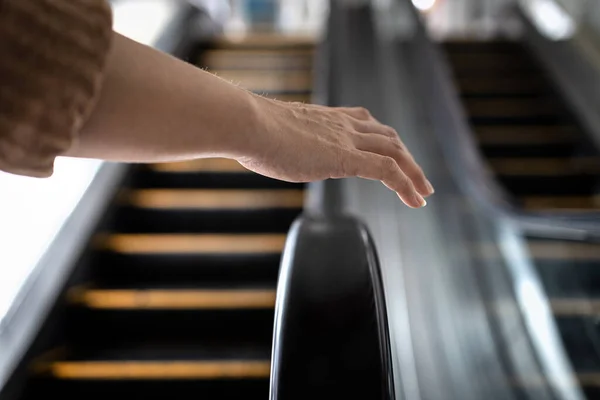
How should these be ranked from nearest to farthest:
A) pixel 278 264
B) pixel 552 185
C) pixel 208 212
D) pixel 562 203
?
pixel 278 264 < pixel 208 212 < pixel 562 203 < pixel 552 185

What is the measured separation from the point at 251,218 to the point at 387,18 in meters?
3.13

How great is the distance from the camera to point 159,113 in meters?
0.70

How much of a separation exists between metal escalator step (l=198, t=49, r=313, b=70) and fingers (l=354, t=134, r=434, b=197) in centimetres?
487

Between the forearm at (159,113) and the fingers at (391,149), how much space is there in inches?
7.4

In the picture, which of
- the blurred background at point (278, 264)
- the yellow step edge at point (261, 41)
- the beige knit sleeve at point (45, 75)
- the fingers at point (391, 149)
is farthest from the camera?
the yellow step edge at point (261, 41)

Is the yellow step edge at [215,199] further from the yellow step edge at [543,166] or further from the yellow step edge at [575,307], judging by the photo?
the yellow step edge at [543,166]

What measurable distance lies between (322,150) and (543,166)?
439cm

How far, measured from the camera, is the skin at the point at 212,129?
69 centimetres

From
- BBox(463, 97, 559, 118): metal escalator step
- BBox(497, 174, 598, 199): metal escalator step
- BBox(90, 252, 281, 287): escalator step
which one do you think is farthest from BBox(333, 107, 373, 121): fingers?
BBox(463, 97, 559, 118): metal escalator step

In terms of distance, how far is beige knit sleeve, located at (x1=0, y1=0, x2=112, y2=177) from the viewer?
60 cm

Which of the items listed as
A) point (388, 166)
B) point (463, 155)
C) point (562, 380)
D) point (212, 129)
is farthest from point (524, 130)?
point (212, 129)

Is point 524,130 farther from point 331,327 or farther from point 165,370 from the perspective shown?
point 331,327

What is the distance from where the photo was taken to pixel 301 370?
93cm

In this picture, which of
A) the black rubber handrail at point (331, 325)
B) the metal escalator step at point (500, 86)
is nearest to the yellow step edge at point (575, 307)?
the black rubber handrail at point (331, 325)
